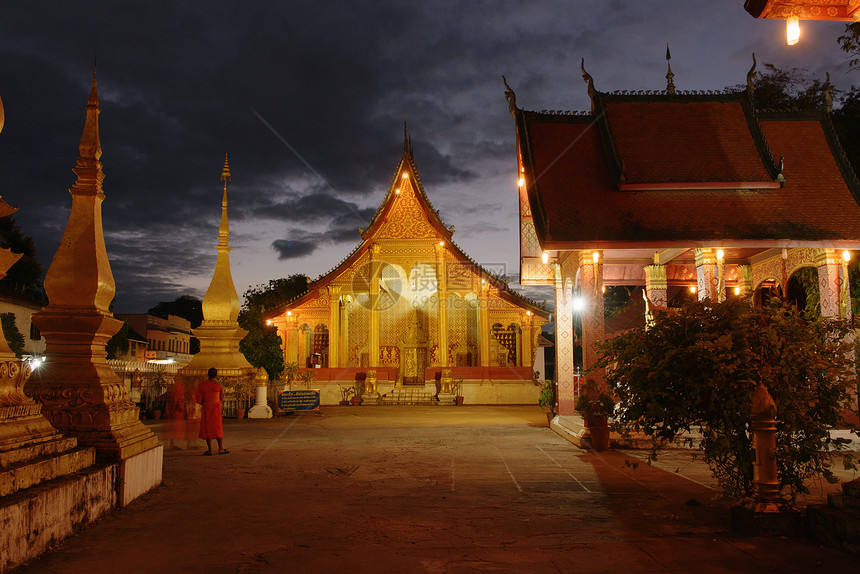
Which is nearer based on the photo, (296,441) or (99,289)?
(99,289)

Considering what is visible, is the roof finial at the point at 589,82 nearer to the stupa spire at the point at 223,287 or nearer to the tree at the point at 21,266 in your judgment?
the stupa spire at the point at 223,287

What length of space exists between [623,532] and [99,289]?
4843mm

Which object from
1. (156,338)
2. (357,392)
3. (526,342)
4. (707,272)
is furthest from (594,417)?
(156,338)

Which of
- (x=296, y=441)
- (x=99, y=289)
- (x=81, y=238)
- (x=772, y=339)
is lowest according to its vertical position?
(x=296, y=441)

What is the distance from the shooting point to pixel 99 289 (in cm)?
541

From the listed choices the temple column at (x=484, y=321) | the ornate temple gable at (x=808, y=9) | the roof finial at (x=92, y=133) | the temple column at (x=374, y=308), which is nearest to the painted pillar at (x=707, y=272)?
the ornate temple gable at (x=808, y=9)

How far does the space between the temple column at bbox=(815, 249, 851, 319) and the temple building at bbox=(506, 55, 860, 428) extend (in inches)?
0.7

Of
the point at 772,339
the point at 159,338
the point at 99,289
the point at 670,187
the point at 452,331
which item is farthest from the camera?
the point at 159,338

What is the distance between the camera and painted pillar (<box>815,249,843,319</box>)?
10.1m

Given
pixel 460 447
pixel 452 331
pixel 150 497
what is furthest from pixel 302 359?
pixel 150 497

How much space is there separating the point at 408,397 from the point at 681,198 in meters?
12.2

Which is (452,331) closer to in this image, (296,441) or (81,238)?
(296,441)

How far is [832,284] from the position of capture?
10.2m

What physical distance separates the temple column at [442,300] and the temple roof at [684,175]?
385 inches
